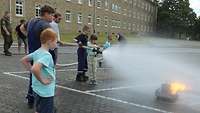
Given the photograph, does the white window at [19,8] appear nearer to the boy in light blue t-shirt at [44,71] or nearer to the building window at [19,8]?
the building window at [19,8]

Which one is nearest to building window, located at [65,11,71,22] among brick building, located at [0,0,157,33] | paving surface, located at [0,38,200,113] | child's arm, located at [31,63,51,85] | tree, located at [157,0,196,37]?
brick building, located at [0,0,157,33]

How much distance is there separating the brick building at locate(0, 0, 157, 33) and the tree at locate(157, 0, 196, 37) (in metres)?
4.37

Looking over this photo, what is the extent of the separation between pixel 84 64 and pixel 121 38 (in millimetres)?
10607

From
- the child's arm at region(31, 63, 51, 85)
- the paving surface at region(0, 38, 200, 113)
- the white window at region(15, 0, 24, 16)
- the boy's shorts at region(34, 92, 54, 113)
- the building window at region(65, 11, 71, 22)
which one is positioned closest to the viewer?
the child's arm at region(31, 63, 51, 85)

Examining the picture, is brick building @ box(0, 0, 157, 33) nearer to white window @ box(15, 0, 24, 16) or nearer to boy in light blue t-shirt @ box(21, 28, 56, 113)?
white window @ box(15, 0, 24, 16)

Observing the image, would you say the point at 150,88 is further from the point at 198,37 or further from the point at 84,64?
the point at 198,37

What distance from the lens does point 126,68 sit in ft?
61.4

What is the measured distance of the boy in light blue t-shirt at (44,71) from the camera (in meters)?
5.57

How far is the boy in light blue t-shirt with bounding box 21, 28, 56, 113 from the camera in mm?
5566

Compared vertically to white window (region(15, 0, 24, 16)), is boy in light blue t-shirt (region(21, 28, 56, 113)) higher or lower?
lower

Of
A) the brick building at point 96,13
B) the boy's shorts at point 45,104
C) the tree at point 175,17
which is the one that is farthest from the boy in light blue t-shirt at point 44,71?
the tree at point 175,17

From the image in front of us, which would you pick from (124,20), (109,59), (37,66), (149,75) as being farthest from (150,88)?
(124,20)

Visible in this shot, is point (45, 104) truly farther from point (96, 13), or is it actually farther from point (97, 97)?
point (96, 13)

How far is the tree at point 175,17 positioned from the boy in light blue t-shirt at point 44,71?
11007 cm
